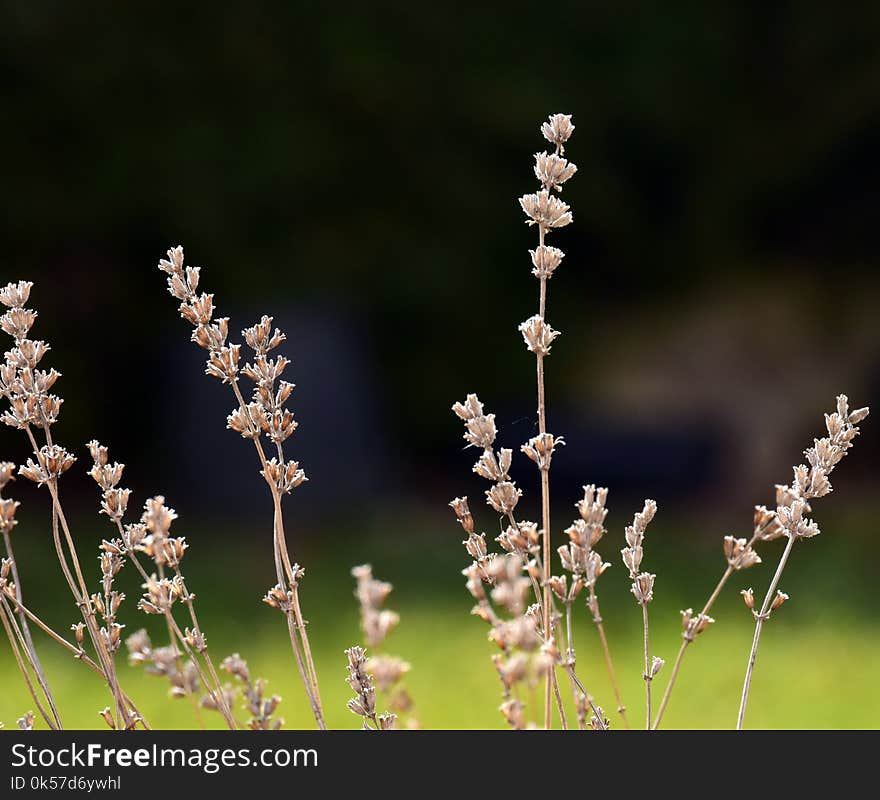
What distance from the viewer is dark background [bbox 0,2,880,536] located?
4805 millimetres

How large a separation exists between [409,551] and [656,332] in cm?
208

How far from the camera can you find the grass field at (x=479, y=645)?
2.96 m

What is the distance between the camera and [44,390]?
915mm

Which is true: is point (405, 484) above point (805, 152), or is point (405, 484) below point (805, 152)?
below

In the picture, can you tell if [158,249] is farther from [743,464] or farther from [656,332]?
[743,464]

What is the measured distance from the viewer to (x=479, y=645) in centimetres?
358

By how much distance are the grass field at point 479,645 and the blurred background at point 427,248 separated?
2.0 inches

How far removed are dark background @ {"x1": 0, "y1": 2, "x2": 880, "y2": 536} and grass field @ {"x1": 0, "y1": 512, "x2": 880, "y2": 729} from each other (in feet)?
2.59

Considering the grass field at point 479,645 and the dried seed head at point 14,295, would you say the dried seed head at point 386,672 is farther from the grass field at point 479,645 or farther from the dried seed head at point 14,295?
the grass field at point 479,645

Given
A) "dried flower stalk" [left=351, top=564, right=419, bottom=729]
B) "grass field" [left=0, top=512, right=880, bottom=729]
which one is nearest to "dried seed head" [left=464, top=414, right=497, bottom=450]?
"dried flower stalk" [left=351, top=564, right=419, bottom=729]

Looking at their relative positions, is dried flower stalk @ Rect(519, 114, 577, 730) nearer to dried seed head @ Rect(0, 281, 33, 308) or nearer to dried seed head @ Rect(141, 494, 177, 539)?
dried seed head @ Rect(141, 494, 177, 539)

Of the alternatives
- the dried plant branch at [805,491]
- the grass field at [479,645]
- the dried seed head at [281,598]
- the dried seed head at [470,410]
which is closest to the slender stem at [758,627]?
the dried plant branch at [805,491]
